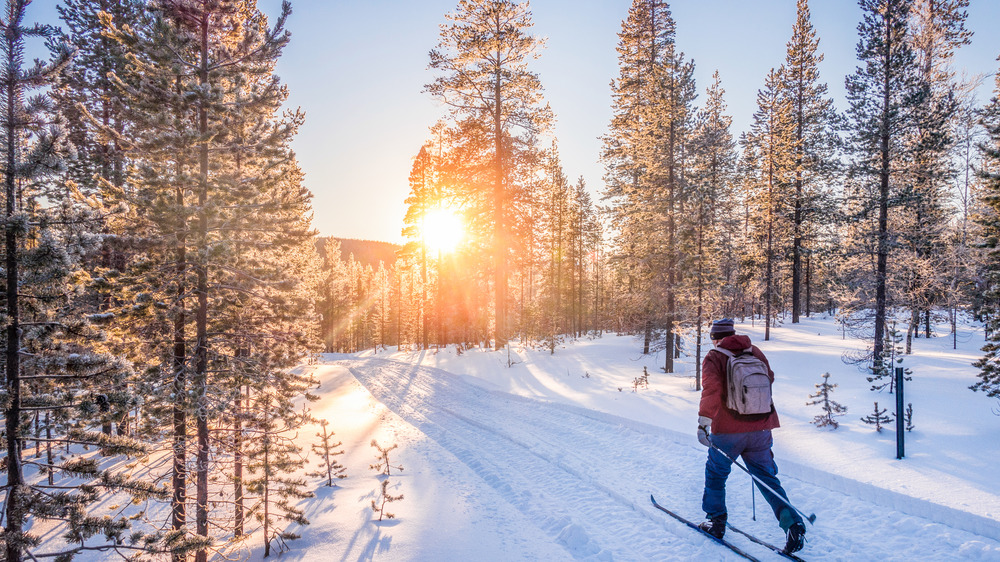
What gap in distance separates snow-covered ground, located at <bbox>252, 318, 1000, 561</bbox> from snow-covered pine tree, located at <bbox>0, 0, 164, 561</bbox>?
2.83 metres

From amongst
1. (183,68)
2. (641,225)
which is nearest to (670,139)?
(641,225)

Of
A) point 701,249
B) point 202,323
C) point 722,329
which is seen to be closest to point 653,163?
point 701,249

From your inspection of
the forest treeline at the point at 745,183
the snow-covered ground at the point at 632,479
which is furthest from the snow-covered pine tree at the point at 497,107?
the snow-covered ground at the point at 632,479

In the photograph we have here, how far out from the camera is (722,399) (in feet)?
17.7

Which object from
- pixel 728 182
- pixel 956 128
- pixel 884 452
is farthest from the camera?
pixel 728 182

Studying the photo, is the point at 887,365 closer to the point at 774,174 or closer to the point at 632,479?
the point at 632,479

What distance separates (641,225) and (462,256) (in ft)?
52.2

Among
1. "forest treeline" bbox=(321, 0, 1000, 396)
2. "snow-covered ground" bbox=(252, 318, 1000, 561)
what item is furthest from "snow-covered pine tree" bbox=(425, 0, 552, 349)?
"snow-covered ground" bbox=(252, 318, 1000, 561)

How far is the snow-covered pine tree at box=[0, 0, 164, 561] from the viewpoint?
4.52m

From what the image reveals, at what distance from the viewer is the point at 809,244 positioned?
107ft

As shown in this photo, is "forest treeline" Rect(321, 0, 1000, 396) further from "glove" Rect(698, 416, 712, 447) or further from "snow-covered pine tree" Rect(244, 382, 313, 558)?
"snow-covered pine tree" Rect(244, 382, 313, 558)

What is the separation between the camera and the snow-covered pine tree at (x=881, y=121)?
50.1 feet

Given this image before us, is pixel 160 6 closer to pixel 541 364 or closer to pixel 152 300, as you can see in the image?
pixel 152 300

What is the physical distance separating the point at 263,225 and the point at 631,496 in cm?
818
